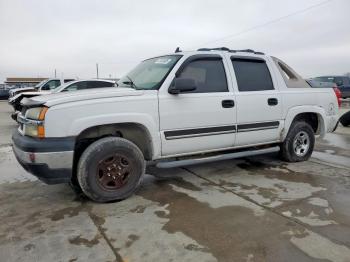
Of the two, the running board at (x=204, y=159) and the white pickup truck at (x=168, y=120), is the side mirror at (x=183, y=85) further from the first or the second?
the running board at (x=204, y=159)

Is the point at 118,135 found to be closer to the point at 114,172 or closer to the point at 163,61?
the point at 114,172

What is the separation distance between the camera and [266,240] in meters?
3.00

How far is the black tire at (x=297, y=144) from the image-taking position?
559 centimetres

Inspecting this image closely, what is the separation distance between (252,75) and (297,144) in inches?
62.0

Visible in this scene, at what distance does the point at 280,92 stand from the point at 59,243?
3890mm

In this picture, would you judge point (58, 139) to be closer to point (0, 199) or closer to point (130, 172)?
point (130, 172)

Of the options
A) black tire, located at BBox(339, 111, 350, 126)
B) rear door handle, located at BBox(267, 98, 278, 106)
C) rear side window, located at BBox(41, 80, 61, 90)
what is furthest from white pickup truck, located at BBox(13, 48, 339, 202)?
rear side window, located at BBox(41, 80, 61, 90)

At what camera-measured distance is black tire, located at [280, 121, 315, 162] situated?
18.3ft

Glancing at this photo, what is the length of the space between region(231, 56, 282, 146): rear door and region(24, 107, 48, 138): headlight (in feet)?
8.57

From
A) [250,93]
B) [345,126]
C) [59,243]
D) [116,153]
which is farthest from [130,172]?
[345,126]

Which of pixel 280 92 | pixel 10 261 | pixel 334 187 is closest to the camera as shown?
pixel 10 261

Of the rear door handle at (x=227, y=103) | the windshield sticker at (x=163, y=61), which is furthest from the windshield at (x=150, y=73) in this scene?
the rear door handle at (x=227, y=103)

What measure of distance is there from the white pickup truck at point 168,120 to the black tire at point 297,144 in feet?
0.06

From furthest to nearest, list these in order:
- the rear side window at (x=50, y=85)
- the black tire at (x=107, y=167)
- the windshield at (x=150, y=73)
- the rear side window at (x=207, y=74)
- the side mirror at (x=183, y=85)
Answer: the rear side window at (x=50, y=85) → the rear side window at (x=207, y=74) → the windshield at (x=150, y=73) → the side mirror at (x=183, y=85) → the black tire at (x=107, y=167)
